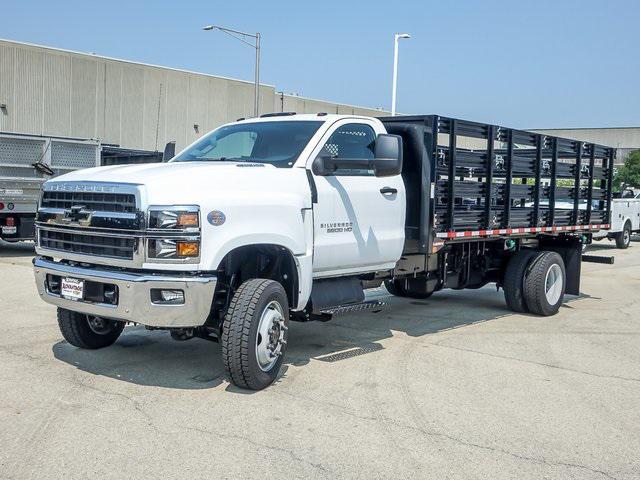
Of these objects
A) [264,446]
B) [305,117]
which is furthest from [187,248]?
[305,117]

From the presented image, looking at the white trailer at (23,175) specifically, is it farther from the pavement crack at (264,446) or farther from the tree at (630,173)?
the tree at (630,173)

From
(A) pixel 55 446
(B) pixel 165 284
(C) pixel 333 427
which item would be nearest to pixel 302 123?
(B) pixel 165 284

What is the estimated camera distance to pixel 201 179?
549cm

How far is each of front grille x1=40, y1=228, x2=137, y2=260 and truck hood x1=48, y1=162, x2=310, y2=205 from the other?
42 cm

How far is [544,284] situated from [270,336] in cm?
508

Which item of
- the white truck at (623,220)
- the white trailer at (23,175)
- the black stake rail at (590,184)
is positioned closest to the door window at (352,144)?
the black stake rail at (590,184)

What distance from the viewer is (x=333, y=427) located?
500 cm

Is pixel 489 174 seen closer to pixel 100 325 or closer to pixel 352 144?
pixel 352 144

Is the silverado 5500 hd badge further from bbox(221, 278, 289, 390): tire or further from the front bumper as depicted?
the front bumper

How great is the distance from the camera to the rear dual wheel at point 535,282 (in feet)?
31.5

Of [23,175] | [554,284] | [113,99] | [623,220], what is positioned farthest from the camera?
[113,99]

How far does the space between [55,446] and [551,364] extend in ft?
15.2

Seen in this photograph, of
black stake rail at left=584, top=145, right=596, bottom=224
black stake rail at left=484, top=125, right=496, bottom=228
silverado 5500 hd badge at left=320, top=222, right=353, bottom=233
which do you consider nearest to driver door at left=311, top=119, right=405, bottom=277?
silverado 5500 hd badge at left=320, top=222, right=353, bottom=233

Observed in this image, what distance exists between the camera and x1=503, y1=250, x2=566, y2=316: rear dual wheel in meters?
9.60
